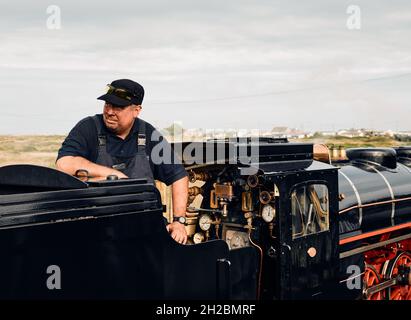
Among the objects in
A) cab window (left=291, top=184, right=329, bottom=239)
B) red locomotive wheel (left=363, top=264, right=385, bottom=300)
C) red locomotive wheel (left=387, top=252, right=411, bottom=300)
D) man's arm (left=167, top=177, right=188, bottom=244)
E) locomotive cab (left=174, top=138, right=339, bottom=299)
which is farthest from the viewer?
red locomotive wheel (left=387, top=252, right=411, bottom=300)

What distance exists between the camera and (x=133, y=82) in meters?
4.43

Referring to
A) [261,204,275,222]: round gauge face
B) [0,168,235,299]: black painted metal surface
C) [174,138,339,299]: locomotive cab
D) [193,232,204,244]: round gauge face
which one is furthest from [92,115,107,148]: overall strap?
[193,232,204,244]: round gauge face

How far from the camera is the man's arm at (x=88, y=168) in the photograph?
4.02 metres

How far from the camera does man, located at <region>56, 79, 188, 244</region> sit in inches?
166

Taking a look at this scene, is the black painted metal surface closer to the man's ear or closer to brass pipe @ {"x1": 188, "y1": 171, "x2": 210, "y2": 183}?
the man's ear

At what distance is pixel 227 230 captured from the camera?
551 centimetres

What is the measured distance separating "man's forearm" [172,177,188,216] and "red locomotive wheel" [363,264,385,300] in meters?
3.36

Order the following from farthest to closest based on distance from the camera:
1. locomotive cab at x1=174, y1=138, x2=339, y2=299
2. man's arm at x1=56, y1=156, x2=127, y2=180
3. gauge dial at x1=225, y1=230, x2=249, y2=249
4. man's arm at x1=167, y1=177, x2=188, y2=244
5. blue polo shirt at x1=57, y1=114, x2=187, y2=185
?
gauge dial at x1=225, y1=230, x2=249, y2=249 → locomotive cab at x1=174, y1=138, x2=339, y2=299 → man's arm at x1=167, y1=177, x2=188, y2=244 → blue polo shirt at x1=57, y1=114, x2=187, y2=185 → man's arm at x1=56, y1=156, x2=127, y2=180

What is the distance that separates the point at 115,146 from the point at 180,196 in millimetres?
707

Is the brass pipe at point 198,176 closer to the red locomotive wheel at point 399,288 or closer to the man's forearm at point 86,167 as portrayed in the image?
the man's forearm at point 86,167
